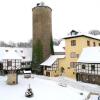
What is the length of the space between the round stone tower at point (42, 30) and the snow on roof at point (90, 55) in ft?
45.2

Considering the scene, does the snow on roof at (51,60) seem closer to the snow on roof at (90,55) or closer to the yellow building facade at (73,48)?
the yellow building facade at (73,48)

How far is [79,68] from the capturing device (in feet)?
151

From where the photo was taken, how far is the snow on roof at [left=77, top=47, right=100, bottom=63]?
43.7 meters

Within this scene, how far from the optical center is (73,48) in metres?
51.9

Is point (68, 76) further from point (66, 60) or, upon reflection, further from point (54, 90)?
point (54, 90)

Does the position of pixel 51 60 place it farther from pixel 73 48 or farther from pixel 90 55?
pixel 90 55

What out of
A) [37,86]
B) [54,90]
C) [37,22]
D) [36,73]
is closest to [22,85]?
[37,86]

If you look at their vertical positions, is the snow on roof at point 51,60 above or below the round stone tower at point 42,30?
below

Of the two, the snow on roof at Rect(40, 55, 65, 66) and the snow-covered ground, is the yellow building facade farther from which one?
the snow-covered ground

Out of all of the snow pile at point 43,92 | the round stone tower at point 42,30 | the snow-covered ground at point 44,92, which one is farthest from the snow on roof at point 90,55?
the round stone tower at point 42,30

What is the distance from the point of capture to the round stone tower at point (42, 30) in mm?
58906

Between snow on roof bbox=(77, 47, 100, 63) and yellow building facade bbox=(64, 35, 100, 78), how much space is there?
2403 mm

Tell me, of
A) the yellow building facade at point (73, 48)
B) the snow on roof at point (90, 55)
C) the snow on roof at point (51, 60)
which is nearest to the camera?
the snow on roof at point (90, 55)

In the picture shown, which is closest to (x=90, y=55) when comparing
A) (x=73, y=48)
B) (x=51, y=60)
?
(x=73, y=48)
